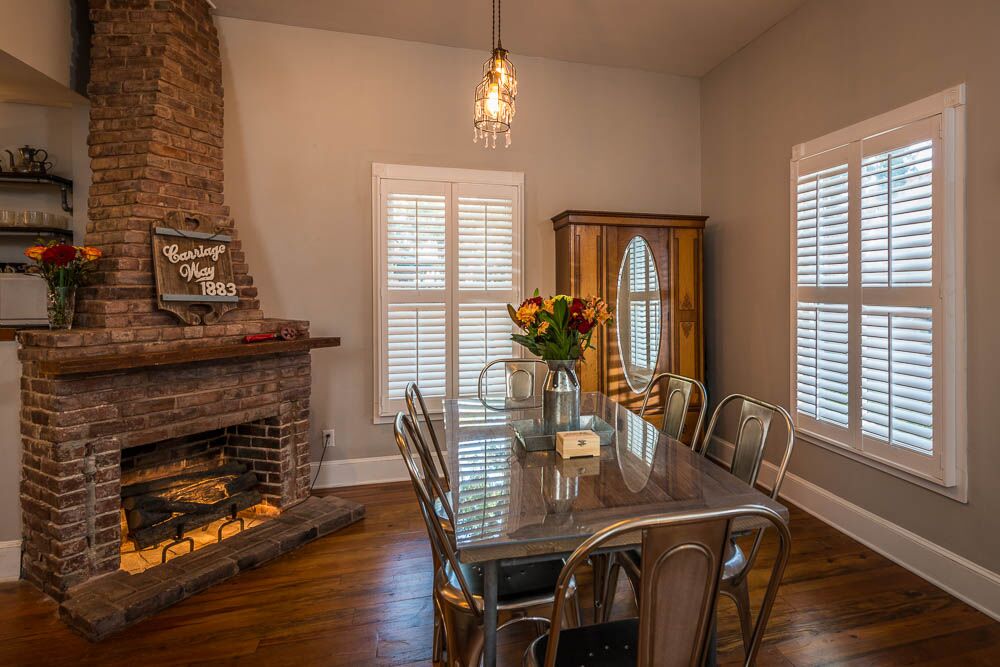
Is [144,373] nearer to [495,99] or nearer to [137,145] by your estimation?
[137,145]

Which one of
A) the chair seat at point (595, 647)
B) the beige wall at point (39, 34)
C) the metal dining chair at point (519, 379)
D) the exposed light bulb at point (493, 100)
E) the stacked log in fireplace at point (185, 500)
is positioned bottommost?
the stacked log in fireplace at point (185, 500)

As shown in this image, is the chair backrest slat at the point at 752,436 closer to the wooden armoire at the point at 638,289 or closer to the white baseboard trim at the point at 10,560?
the wooden armoire at the point at 638,289

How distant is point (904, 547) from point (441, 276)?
3041mm

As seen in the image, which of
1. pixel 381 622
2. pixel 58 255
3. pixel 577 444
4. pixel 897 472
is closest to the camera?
pixel 577 444

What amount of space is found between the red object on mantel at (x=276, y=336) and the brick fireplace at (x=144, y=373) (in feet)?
0.15

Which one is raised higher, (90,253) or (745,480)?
(90,253)

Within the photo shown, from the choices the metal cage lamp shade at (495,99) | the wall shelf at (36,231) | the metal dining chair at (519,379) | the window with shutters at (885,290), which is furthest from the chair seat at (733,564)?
the wall shelf at (36,231)

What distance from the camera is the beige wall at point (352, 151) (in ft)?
11.3

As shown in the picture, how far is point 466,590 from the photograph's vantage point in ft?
4.52

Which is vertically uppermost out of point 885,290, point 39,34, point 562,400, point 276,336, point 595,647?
point 39,34

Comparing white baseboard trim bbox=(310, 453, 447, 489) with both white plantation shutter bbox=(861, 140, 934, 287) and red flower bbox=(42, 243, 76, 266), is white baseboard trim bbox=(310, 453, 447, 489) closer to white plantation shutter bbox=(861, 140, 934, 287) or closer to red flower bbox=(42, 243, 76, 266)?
red flower bbox=(42, 243, 76, 266)

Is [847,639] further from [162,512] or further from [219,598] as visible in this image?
[162,512]

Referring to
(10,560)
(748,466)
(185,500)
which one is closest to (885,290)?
(748,466)

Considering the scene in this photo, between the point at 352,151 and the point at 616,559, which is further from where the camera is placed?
the point at 352,151
